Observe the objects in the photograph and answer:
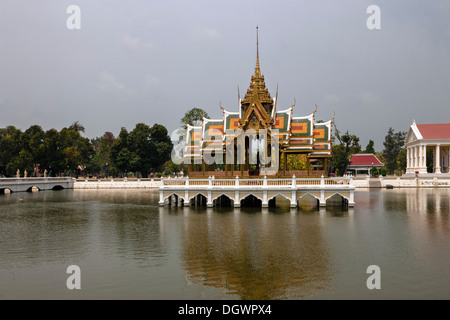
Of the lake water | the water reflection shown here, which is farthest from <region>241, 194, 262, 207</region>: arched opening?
the water reflection

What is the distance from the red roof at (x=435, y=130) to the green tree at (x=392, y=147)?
39.1 m

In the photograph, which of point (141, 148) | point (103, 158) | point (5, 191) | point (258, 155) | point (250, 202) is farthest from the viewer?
point (103, 158)

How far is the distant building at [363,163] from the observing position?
8462cm

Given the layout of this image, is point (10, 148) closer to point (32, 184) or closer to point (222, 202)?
point (32, 184)

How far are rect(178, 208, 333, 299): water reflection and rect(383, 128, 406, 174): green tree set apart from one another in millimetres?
100120

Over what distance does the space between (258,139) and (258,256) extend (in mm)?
17464

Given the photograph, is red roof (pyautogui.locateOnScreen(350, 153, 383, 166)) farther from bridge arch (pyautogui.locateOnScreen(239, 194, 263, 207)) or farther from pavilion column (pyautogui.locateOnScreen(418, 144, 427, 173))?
bridge arch (pyautogui.locateOnScreen(239, 194, 263, 207))

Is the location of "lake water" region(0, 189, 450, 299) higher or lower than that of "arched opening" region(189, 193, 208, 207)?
lower

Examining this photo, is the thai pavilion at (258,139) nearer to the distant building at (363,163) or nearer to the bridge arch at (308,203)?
the bridge arch at (308,203)

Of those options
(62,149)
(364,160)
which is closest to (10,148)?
(62,149)

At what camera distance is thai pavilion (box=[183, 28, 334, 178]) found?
30.4 m

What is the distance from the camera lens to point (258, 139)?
1206 inches
